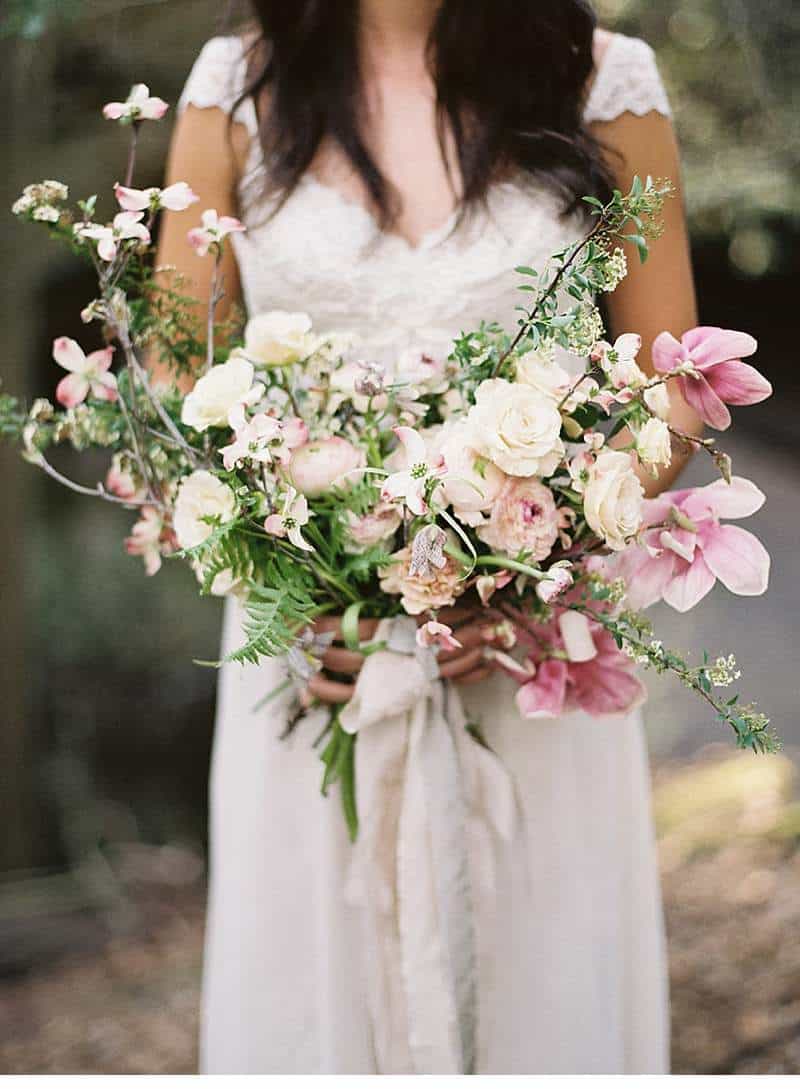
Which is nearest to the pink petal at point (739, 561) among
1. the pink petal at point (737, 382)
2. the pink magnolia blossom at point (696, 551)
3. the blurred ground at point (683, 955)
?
the pink magnolia blossom at point (696, 551)

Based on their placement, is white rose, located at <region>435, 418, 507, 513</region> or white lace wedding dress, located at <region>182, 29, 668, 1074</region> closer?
white rose, located at <region>435, 418, 507, 513</region>

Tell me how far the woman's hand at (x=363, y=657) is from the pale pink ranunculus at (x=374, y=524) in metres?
0.11

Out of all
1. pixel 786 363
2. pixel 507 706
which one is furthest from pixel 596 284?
pixel 786 363

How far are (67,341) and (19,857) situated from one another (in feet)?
5.80

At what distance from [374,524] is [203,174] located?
0.56 m

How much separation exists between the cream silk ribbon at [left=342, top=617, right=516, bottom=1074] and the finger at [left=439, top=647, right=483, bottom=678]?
18mm

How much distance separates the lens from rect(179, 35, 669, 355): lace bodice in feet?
3.85

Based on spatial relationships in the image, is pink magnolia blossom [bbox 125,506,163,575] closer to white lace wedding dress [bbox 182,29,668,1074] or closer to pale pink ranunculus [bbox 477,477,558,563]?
white lace wedding dress [bbox 182,29,668,1074]

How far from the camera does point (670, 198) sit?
3.65 feet

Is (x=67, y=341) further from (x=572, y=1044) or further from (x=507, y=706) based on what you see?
(x=572, y=1044)

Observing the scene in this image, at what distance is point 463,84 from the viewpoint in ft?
4.06

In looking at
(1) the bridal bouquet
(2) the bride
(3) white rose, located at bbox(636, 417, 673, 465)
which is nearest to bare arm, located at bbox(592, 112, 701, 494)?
(2) the bride

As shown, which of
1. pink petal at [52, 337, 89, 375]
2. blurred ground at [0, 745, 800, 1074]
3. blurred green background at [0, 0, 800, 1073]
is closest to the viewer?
pink petal at [52, 337, 89, 375]

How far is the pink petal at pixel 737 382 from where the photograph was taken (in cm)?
81
